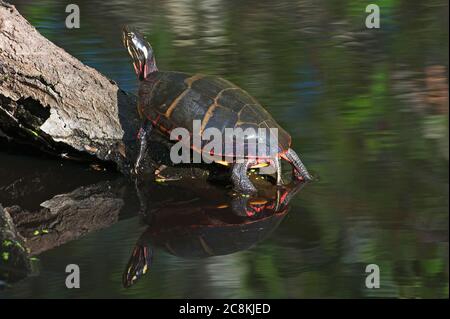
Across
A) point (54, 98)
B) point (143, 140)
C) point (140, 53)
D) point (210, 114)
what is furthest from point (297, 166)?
point (54, 98)

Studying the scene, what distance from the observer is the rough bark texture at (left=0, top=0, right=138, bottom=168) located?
6305 millimetres

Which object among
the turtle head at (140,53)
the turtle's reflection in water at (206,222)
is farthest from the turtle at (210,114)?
the turtle head at (140,53)

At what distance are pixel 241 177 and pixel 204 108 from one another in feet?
1.85

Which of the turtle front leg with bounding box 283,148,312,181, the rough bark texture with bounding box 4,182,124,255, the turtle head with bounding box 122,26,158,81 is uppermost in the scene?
the turtle head with bounding box 122,26,158,81

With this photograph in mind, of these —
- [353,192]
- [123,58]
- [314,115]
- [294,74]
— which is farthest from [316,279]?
[123,58]

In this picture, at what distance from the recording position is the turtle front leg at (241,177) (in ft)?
20.1

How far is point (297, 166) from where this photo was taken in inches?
249

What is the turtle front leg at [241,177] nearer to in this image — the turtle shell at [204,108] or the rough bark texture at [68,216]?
the turtle shell at [204,108]

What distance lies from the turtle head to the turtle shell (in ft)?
1.48

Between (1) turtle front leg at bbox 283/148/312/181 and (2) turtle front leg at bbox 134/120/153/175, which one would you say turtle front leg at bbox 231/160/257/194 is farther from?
(2) turtle front leg at bbox 134/120/153/175

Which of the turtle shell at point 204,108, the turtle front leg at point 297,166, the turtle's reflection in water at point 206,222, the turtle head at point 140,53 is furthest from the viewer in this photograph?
the turtle head at point 140,53

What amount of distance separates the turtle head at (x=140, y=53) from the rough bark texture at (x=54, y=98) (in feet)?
1.31

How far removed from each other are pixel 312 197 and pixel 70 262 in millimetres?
1849

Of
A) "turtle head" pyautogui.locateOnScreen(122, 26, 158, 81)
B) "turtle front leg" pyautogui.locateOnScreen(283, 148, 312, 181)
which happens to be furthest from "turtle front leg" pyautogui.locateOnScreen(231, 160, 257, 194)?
"turtle head" pyautogui.locateOnScreen(122, 26, 158, 81)
